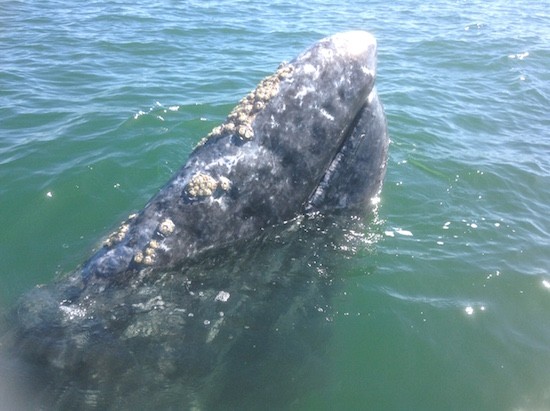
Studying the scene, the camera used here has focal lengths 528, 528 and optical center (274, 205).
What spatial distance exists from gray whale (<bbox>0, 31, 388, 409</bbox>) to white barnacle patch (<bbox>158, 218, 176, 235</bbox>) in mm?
16

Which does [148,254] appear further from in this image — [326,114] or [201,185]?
[326,114]

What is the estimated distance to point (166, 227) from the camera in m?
5.52

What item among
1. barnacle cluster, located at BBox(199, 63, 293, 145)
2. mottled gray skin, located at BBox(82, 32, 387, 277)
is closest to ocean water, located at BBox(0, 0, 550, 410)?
mottled gray skin, located at BBox(82, 32, 387, 277)

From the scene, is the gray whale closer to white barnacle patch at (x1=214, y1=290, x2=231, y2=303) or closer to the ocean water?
white barnacle patch at (x1=214, y1=290, x2=231, y2=303)

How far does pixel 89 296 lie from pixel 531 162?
8.62 meters

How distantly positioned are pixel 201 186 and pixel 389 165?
17.0 ft

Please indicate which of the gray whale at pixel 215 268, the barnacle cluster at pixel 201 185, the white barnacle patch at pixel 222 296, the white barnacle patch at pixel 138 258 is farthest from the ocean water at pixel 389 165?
the barnacle cluster at pixel 201 185

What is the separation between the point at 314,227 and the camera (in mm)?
6797

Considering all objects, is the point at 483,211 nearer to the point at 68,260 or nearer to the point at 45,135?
the point at 68,260

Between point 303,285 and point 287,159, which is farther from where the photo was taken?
point 303,285

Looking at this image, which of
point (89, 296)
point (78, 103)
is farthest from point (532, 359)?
point (78, 103)

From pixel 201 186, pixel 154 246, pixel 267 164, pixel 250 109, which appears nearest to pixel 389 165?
pixel 267 164

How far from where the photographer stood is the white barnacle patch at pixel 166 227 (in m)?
5.52

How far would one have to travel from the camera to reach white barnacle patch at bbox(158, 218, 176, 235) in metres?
5.52
